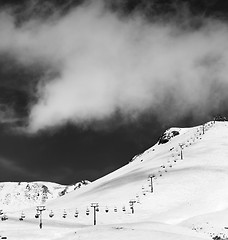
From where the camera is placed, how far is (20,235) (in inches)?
1994

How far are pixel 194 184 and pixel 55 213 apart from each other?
30547 mm

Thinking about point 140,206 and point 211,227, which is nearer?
point 211,227

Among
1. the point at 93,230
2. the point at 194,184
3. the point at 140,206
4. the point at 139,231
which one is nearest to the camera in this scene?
the point at 139,231

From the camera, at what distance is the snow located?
4950cm

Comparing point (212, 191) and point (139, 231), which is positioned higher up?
point (212, 191)

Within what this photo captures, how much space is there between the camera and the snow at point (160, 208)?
49.5 metres

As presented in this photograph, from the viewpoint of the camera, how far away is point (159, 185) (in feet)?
299

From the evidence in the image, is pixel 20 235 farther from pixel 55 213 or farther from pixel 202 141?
pixel 202 141

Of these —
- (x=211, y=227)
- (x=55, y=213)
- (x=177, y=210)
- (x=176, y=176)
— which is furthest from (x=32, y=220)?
(x=176, y=176)

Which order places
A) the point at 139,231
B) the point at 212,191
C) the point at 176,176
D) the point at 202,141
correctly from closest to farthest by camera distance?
1. the point at 139,231
2. the point at 212,191
3. the point at 176,176
4. the point at 202,141

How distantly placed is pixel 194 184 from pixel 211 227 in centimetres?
3665

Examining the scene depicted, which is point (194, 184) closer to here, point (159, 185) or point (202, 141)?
point (159, 185)

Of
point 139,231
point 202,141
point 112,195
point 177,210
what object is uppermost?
point 202,141

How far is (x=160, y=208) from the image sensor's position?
75.1 m
